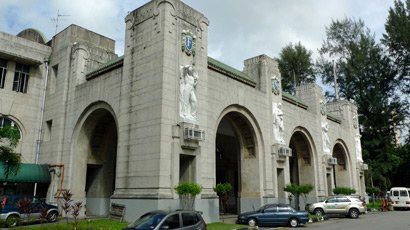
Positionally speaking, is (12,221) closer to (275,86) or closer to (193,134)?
(193,134)

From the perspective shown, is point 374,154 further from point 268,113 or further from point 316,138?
point 268,113

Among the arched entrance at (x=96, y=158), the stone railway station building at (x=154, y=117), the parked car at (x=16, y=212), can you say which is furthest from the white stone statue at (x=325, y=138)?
the parked car at (x=16, y=212)

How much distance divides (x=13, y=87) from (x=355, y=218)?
26360 mm

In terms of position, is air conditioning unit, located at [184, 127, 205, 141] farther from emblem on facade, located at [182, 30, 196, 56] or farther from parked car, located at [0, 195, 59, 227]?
parked car, located at [0, 195, 59, 227]

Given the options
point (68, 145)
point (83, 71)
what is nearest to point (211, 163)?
point (68, 145)

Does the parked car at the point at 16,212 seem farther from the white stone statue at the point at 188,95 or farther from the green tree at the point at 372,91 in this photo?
the green tree at the point at 372,91

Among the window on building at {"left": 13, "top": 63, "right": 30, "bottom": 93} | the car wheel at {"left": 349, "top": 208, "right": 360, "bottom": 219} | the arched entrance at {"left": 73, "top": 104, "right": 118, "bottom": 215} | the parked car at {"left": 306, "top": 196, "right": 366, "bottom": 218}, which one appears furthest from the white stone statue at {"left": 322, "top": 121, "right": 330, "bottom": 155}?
the window on building at {"left": 13, "top": 63, "right": 30, "bottom": 93}

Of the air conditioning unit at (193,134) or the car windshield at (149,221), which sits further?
the air conditioning unit at (193,134)

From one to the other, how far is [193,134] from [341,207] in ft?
49.0

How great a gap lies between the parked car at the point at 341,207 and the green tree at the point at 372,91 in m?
22.3

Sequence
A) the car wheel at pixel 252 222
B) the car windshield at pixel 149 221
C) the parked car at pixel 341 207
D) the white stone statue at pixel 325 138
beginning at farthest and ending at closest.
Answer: the white stone statue at pixel 325 138 < the parked car at pixel 341 207 < the car wheel at pixel 252 222 < the car windshield at pixel 149 221

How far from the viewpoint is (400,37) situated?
152ft

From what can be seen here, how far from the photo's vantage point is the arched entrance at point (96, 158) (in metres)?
22.8

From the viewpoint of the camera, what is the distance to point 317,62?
5366cm
